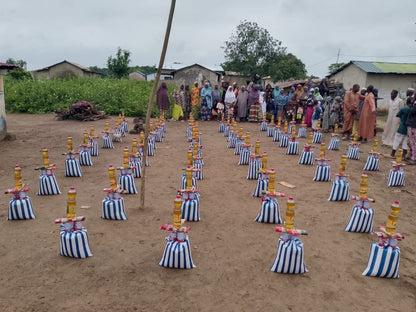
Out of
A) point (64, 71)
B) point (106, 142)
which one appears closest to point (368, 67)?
point (106, 142)

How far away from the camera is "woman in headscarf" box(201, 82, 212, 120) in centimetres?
1725

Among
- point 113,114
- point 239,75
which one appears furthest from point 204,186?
point 239,75

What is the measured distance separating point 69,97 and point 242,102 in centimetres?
1069

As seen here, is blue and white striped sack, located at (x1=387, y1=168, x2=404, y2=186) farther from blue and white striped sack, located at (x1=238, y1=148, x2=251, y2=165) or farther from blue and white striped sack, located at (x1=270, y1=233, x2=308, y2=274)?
blue and white striped sack, located at (x1=270, y1=233, x2=308, y2=274)

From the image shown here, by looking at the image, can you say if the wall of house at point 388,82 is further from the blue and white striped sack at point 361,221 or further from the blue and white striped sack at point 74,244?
the blue and white striped sack at point 74,244

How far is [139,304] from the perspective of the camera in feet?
11.2

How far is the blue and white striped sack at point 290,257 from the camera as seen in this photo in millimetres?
3949

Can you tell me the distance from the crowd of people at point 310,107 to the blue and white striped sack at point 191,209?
6724mm

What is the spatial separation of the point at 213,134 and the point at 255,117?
165 inches

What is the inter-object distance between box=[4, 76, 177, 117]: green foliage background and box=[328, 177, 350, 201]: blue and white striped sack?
48.4 ft

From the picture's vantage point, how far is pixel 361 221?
5.16 metres

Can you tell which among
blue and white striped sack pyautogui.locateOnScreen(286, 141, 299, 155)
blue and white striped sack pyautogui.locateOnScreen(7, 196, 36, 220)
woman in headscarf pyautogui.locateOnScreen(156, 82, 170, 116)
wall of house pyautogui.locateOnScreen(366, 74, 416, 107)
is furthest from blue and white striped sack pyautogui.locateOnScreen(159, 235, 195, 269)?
wall of house pyautogui.locateOnScreen(366, 74, 416, 107)

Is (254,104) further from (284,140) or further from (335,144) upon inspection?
(335,144)

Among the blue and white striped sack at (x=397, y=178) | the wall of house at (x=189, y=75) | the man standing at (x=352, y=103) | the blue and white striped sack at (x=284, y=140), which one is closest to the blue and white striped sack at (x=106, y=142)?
the blue and white striped sack at (x=284, y=140)
